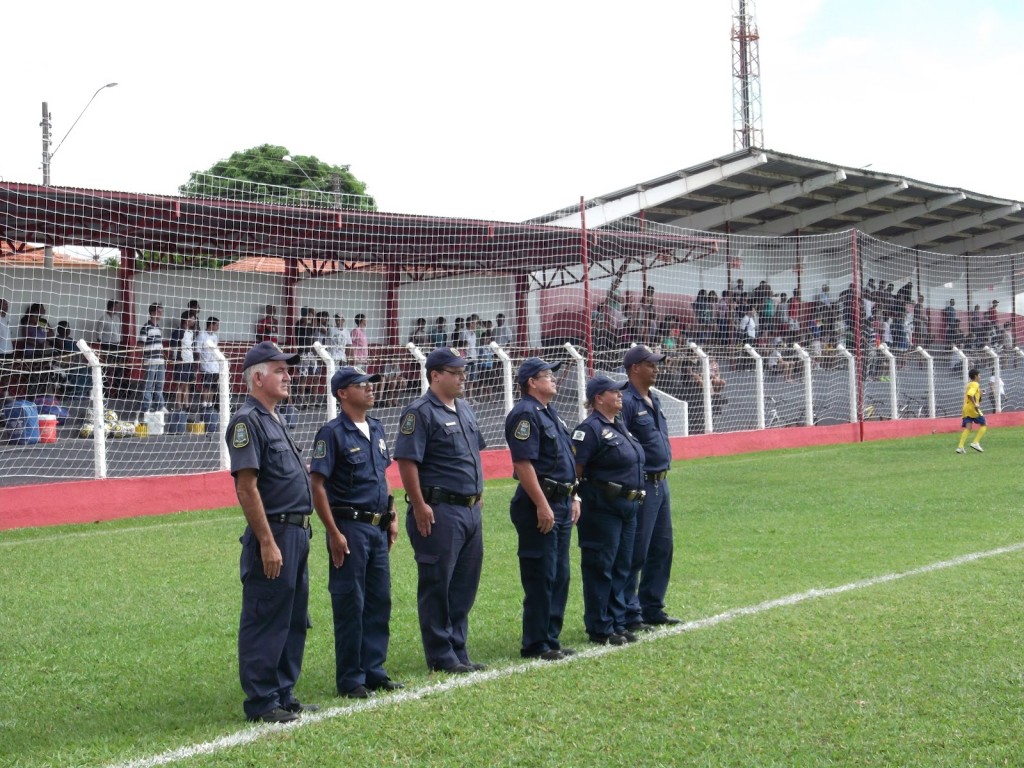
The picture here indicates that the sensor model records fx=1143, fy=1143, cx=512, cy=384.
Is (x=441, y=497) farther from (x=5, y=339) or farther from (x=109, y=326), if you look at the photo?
(x=109, y=326)

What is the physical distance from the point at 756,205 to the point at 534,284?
7.58 metres

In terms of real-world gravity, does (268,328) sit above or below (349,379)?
above

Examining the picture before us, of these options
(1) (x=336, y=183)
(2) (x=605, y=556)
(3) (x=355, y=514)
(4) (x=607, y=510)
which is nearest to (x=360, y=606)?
(3) (x=355, y=514)

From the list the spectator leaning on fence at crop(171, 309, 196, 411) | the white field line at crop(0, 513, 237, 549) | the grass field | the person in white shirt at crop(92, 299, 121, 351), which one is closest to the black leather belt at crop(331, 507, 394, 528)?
the grass field

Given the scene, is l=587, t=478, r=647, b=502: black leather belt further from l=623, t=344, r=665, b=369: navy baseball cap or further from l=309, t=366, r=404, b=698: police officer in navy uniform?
l=309, t=366, r=404, b=698: police officer in navy uniform

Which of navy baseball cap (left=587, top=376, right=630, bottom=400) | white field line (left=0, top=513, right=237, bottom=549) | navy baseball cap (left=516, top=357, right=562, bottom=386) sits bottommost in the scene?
white field line (left=0, top=513, right=237, bottom=549)

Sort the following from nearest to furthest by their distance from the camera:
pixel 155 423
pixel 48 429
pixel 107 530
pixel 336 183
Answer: pixel 107 530 < pixel 48 429 < pixel 155 423 < pixel 336 183

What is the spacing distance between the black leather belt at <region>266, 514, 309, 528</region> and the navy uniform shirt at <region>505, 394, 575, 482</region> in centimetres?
159

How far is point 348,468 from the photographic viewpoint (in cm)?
596

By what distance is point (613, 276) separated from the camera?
72.0 ft

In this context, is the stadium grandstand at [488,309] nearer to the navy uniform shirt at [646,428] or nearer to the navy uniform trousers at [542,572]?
the navy uniform shirt at [646,428]

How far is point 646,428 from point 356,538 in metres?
2.38

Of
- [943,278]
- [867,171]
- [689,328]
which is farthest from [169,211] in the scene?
[943,278]

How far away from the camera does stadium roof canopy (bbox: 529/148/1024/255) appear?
2591 centimetres
